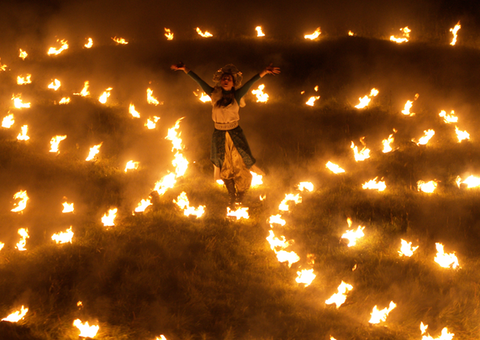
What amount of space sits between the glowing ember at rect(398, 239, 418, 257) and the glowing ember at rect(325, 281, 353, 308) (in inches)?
49.7

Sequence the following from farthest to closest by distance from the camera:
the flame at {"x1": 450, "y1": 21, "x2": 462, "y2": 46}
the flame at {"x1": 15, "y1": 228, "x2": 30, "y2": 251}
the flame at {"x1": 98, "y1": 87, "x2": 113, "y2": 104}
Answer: the flame at {"x1": 450, "y1": 21, "x2": 462, "y2": 46} → the flame at {"x1": 98, "y1": 87, "x2": 113, "y2": 104} → the flame at {"x1": 15, "y1": 228, "x2": 30, "y2": 251}

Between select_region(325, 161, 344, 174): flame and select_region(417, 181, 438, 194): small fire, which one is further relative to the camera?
select_region(325, 161, 344, 174): flame

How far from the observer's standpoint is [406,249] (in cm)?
570

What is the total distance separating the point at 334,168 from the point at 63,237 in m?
5.34

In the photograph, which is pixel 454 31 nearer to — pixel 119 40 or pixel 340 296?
pixel 340 296

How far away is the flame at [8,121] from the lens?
970 centimetres

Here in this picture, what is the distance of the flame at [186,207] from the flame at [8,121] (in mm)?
5622

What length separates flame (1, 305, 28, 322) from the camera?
4527 millimetres

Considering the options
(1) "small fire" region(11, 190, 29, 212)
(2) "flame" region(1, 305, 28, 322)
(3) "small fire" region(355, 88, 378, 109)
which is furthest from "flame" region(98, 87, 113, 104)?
(2) "flame" region(1, 305, 28, 322)

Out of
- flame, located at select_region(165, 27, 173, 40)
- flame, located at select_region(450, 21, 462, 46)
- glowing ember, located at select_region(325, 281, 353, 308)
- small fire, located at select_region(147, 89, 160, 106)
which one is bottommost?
glowing ember, located at select_region(325, 281, 353, 308)

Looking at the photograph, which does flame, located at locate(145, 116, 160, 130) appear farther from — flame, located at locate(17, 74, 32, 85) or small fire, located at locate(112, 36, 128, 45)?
flame, located at locate(17, 74, 32, 85)

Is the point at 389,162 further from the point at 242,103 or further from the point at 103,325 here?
the point at 103,325

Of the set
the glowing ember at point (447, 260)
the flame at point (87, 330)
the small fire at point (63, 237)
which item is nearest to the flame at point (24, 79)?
the small fire at point (63, 237)

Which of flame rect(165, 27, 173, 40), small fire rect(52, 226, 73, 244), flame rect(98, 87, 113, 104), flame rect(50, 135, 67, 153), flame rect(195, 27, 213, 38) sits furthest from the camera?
flame rect(165, 27, 173, 40)
